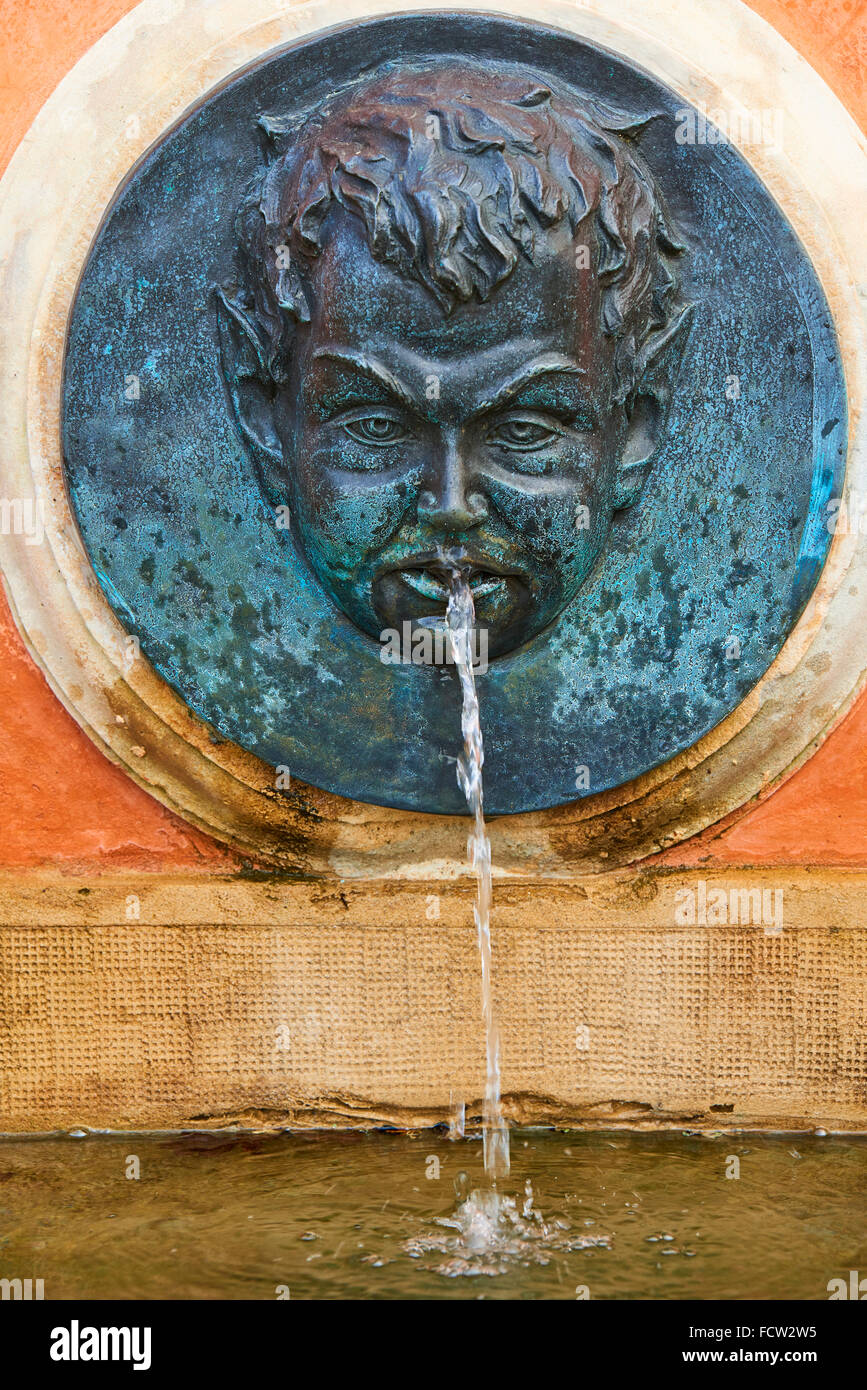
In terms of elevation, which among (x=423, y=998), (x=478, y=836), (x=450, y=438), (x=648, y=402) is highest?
(x=648, y=402)

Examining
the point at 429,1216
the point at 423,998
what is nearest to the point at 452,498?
the point at 423,998

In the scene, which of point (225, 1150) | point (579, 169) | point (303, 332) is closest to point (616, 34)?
point (579, 169)

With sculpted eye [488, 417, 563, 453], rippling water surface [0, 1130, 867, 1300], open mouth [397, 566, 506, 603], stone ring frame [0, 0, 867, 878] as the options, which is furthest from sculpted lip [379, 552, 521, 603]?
rippling water surface [0, 1130, 867, 1300]

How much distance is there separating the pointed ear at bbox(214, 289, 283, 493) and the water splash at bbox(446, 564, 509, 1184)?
33cm

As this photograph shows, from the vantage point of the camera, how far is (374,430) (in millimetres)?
2062

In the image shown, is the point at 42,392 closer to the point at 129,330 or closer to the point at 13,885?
the point at 129,330

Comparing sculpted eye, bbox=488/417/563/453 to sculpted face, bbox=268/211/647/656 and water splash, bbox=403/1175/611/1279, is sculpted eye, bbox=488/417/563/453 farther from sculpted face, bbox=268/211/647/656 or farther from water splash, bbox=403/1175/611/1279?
water splash, bbox=403/1175/611/1279

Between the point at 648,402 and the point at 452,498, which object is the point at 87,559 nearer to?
the point at 452,498

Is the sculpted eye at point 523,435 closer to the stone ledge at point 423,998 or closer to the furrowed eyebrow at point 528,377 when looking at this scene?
the furrowed eyebrow at point 528,377

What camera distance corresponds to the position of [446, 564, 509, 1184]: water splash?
84.7 inches

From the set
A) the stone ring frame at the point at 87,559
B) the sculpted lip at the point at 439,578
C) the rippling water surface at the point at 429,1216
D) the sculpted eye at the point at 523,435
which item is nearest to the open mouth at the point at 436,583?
the sculpted lip at the point at 439,578

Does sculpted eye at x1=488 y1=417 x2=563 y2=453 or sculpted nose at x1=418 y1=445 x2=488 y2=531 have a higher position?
sculpted eye at x1=488 y1=417 x2=563 y2=453

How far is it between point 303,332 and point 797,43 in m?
0.84

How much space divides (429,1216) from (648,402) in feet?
3.90
